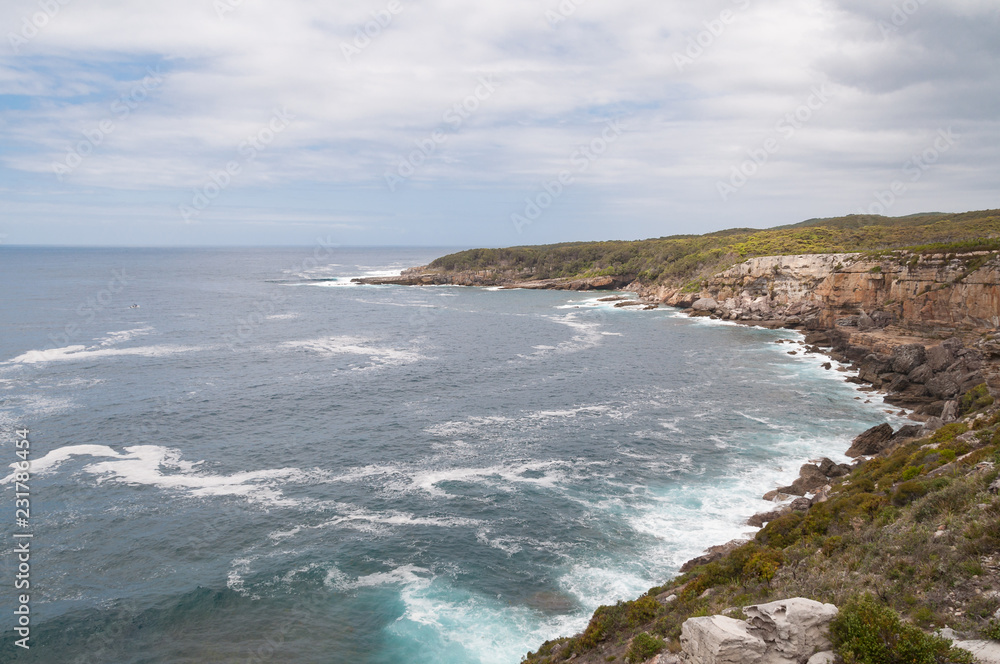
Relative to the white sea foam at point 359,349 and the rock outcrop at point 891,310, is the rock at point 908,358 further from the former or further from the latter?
the white sea foam at point 359,349

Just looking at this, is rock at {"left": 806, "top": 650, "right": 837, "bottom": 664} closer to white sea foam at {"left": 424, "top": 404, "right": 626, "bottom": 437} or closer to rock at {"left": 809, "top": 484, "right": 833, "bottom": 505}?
rock at {"left": 809, "top": 484, "right": 833, "bottom": 505}

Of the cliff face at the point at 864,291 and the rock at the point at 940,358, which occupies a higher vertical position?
the cliff face at the point at 864,291

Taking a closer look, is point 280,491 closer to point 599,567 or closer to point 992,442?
point 599,567

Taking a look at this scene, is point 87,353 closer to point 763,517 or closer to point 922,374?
point 763,517

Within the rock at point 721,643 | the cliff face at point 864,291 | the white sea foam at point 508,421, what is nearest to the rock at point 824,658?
the rock at point 721,643

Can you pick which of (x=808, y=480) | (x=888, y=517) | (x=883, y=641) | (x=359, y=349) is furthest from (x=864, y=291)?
(x=883, y=641)

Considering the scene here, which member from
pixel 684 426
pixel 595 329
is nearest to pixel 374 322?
pixel 595 329

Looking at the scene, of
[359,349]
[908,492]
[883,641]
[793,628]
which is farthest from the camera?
[359,349]
